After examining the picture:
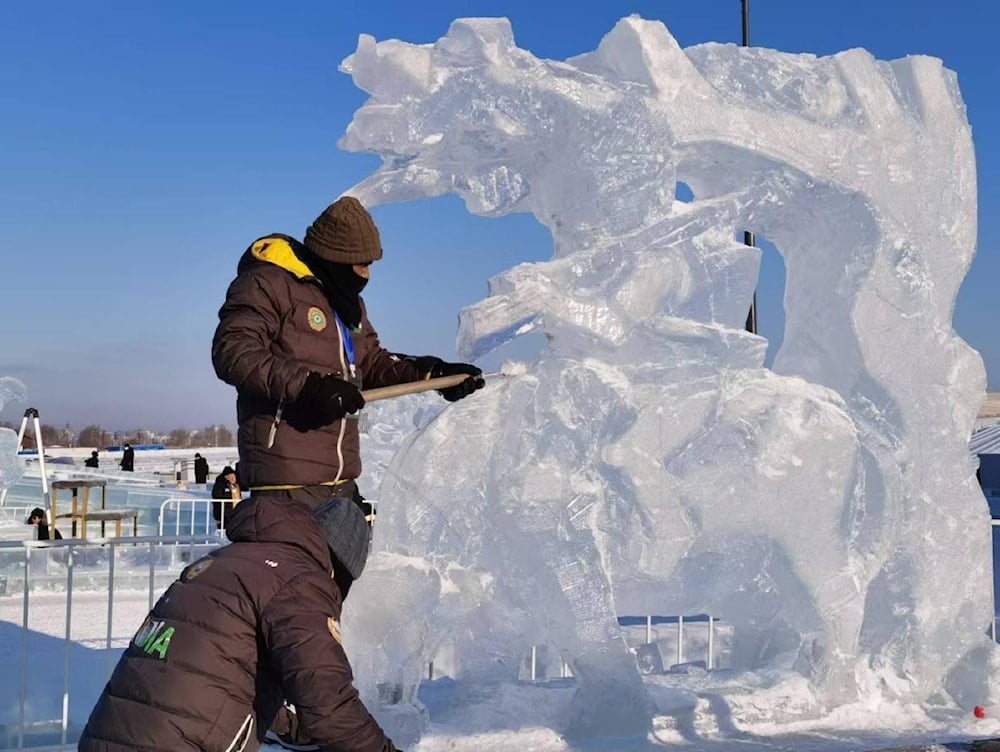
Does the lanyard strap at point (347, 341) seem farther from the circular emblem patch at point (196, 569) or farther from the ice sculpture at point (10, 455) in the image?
the ice sculpture at point (10, 455)

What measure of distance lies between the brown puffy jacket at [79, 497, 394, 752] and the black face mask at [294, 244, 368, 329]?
2.48ft

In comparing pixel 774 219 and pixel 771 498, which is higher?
pixel 774 219

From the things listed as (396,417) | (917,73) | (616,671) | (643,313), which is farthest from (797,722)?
(917,73)

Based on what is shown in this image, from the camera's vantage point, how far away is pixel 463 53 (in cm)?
472

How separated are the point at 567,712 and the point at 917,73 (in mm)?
3558

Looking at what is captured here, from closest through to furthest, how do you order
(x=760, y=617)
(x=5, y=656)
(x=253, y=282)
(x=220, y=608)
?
(x=220, y=608)
(x=253, y=282)
(x=760, y=617)
(x=5, y=656)

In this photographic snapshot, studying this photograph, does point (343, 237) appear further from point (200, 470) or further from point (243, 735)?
point (200, 470)

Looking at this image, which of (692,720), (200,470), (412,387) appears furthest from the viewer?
(200,470)

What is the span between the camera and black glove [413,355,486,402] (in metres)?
3.28

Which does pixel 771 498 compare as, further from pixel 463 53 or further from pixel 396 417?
pixel 463 53

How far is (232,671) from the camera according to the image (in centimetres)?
229

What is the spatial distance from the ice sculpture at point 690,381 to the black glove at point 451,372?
1.12 m

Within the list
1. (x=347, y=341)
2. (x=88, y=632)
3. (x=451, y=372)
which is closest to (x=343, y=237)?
(x=347, y=341)

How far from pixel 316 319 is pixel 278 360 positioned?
25 cm
